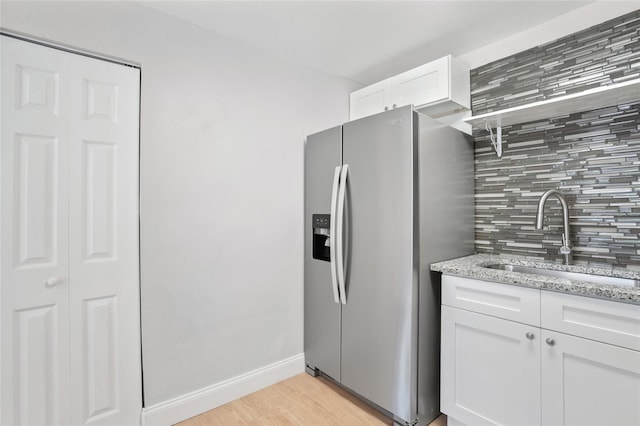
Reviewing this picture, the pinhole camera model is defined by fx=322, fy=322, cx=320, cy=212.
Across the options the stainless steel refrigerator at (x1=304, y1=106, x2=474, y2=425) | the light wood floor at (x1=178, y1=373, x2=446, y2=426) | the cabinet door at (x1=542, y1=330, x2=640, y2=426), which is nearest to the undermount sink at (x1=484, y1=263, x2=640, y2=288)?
the stainless steel refrigerator at (x1=304, y1=106, x2=474, y2=425)

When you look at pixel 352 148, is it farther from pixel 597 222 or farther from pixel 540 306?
pixel 597 222

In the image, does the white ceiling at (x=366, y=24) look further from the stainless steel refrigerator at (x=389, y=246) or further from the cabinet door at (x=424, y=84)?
the stainless steel refrigerator at (x=389, y=246)

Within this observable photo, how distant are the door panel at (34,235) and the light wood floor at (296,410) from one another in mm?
787

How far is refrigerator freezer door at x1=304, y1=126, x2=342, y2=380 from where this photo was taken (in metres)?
2.24

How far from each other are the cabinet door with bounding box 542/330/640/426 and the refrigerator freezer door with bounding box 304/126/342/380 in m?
1.18

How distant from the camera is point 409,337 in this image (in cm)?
178

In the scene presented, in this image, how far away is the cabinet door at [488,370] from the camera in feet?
4.93

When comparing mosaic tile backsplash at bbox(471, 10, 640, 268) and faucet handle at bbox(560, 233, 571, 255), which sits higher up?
mosaic tile backsplash at bbox(471, 10, 640, 268)

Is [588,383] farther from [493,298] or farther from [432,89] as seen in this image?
[432,89]

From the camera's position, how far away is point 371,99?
2.68m

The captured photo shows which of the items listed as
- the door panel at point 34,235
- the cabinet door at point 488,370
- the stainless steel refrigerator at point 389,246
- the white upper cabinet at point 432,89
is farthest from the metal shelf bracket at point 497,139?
the door panel at point 34,235

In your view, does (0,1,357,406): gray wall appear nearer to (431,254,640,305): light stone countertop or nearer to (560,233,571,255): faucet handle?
(431,254,640,305): light stone countertop

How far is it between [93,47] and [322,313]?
82.5 inches

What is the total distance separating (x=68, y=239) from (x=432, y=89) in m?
2.36
